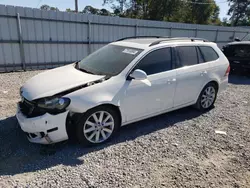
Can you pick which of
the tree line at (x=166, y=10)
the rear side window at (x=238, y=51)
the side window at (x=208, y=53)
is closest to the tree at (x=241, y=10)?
the tree line at (x=166, y=10)

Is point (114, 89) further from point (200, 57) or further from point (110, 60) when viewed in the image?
point (200, 57)

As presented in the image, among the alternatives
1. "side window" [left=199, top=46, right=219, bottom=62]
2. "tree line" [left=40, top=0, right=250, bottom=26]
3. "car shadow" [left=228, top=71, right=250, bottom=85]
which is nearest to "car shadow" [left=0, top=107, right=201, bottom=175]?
"side window" [left=199, top=46, right=219, bottom=62]

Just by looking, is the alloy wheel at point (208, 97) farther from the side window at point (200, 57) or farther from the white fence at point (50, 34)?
the white fence at point (50, 34)

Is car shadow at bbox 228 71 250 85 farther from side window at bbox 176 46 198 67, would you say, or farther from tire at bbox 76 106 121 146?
tire at bbox 76 106 121 146

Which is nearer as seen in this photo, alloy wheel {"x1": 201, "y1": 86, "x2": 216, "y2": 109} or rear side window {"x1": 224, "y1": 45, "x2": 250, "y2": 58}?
alloy wheel {"x1": 201, "y1": 86, "x2": 216, "y2": 109}

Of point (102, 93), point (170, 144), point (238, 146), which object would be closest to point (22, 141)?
point (102, 93)

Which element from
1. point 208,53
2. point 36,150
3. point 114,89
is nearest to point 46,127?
point 36,150

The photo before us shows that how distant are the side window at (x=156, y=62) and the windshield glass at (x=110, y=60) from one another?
0.19 metres

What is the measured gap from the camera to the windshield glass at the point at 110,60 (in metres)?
3.45

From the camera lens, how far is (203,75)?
434cm

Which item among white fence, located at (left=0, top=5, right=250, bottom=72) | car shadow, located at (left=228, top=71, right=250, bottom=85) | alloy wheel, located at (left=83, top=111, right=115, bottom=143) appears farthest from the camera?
car shadow, located at (left=228, top=71, right=250, bottom=85)

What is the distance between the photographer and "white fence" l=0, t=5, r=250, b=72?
7.37m

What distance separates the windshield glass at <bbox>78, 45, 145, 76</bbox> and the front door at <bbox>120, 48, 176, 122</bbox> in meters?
0.24

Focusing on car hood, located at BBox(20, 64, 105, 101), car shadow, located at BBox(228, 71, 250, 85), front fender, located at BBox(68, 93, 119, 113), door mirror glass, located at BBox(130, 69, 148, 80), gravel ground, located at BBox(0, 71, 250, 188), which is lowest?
car shadow, located at BBox(228, 71, 250, 85)
